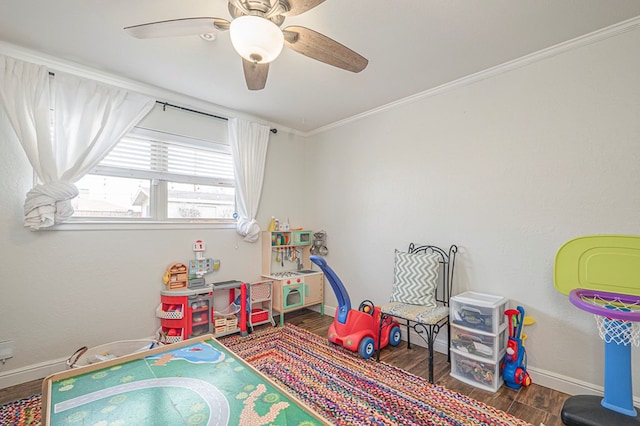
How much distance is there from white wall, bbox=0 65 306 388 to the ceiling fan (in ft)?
5.55

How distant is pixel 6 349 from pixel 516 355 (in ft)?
13.0

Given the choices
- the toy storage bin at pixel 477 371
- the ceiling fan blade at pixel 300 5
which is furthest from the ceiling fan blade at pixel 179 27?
the toy storage bin at pixel 477 371

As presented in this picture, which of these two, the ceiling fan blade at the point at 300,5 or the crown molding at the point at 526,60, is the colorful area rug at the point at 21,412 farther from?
the crown molding at the point at 526,60

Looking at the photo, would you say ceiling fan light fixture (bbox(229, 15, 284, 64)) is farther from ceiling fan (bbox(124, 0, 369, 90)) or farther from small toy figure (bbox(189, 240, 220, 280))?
small toy figure (bbox(189, 240, 220, 280))

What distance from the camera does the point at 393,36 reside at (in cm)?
214

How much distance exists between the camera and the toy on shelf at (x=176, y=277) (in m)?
3.00

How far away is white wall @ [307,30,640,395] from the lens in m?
2.08

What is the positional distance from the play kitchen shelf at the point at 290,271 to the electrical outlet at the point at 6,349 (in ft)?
7.45

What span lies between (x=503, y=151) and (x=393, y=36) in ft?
4.51

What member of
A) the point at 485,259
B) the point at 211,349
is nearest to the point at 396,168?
the point at 485,259

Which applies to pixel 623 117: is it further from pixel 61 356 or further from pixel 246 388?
pixel 61 356

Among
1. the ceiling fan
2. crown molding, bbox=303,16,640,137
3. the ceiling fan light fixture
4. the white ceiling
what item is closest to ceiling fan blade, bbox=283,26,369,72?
the ceiling fan

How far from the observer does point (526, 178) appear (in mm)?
2424

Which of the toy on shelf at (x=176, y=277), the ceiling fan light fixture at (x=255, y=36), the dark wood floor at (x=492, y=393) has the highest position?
the ceiling fan light fixture at (x=255, y=36)
